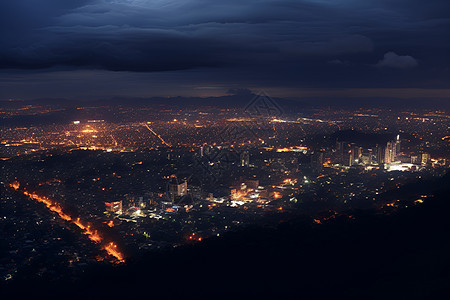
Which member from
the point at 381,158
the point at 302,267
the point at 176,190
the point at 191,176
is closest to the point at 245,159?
the point at 191,176

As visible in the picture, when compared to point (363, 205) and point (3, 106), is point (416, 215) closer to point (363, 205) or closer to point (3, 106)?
point (363, 205)

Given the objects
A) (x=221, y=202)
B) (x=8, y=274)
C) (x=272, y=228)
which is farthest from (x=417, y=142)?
(x=8, y=274)

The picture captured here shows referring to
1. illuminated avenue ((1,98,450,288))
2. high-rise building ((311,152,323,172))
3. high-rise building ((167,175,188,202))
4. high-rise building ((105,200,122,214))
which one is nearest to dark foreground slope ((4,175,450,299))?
illuminated avenue ((1,98,450,288))

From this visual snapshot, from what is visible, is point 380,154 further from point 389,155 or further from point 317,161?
point 317,161

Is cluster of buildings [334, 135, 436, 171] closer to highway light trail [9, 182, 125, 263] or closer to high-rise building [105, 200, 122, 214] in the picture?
high-rise building [105, 200, 122, 214]

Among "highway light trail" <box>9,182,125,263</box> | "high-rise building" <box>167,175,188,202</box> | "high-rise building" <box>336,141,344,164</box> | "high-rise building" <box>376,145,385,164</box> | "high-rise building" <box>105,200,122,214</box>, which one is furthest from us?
"high-rise building" <box>336,141,344,164</box>

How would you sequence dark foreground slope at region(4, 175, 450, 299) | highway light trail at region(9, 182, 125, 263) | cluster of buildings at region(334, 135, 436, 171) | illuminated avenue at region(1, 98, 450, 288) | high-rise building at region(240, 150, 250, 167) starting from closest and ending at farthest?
dark foreground slope at region(4, 175, 450, 299) < highway light trail at region(9, 182, 125, 263) < illuminated avenue at region(1, 98, 450, 288) < cluster of buildings at region(334, 135, 436, 171) < high-rise building at region(240, 150, 250, 167)
